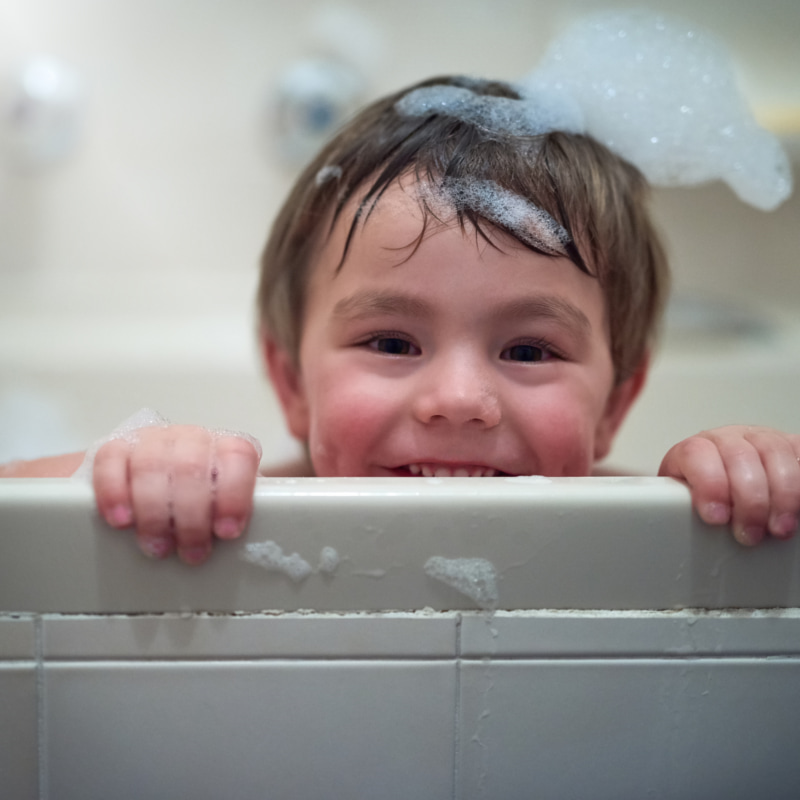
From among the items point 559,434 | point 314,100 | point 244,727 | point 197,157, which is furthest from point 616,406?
point 197,157

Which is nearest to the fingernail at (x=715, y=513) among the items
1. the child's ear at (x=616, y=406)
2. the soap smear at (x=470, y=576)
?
the soap smear at (x=470, y=576)

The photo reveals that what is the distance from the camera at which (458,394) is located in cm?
63

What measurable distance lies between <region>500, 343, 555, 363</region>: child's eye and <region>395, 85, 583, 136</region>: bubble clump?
20cm

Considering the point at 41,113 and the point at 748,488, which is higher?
the point at 41,113

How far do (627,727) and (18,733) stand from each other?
361mm

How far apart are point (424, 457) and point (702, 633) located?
26 centimetres

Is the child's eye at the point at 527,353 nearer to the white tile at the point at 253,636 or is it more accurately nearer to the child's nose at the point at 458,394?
the child's nose at the point at 458,394

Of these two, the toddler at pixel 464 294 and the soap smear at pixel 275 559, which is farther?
the toddler at pixel 464 294

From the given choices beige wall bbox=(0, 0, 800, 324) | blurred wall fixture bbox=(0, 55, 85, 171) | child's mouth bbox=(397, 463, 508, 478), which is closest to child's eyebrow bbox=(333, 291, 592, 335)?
child's mouth bbox=(397, 463, 508, 478)

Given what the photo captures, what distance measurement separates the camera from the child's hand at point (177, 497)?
45cm

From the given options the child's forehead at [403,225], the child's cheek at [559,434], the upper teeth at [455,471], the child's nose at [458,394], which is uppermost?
the child's forehead at [403,225]

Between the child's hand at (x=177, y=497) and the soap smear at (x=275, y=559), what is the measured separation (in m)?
0.01

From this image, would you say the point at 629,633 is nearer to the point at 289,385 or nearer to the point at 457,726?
the point at 457,726

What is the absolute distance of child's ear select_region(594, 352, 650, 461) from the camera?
833mm
